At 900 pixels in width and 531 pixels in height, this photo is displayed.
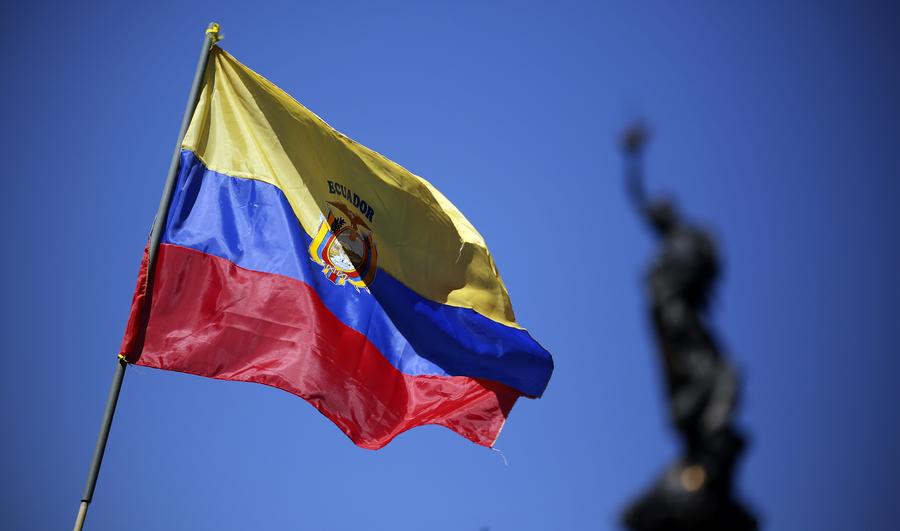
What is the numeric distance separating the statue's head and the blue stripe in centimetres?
963

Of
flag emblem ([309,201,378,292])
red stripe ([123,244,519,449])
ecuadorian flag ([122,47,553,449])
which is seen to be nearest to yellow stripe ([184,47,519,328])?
ecuadorian flag ([122,47,553,449])

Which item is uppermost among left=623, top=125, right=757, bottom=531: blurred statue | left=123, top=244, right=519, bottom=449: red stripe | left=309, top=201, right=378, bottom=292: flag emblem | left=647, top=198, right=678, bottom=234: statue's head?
left=647, top=198, right=678, bottom=234: statue's head

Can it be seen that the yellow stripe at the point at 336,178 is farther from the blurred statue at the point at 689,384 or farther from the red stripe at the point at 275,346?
the blurred statue at the point at 689,384

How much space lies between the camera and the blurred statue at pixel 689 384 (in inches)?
167

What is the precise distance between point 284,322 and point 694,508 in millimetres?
10010

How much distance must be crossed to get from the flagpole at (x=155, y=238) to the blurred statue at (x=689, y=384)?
834 centimetres

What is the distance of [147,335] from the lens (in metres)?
12.5

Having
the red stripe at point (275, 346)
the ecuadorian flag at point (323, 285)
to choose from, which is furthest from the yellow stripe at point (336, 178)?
the red stripe at point (275, 346)

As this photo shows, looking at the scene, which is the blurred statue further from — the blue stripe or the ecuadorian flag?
the blue stripe

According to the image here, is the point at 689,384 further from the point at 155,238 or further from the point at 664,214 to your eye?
the point at 155,238

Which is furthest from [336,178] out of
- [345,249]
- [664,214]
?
[664,214]

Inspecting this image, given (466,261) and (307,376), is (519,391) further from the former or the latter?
(307,376)

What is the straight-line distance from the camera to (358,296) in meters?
14.8

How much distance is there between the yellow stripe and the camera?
47.0 ft
